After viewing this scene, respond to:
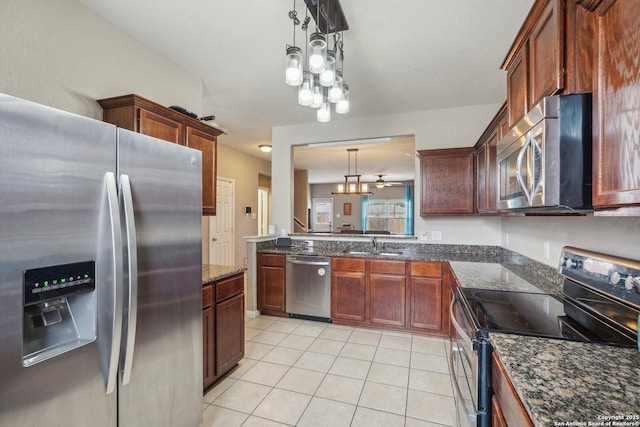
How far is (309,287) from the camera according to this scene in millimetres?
3576

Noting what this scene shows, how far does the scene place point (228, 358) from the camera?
2.31m

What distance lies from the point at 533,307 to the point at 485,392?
62 centimetres

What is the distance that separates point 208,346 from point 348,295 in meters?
1.76

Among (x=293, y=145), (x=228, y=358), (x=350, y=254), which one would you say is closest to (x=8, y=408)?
(x=228, y=358)

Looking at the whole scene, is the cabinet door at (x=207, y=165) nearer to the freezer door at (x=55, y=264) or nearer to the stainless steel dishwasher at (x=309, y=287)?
the freezer door at (x=55, y=264)

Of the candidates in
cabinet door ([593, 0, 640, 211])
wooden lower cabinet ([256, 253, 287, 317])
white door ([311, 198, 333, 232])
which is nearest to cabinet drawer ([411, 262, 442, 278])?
wooden lower cabinet ([256, 253, 287, 317])

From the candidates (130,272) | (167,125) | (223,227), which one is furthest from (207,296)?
(223,227)

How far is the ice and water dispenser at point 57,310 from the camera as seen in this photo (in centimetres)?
95

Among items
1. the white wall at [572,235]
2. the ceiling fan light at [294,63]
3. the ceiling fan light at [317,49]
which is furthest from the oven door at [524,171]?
the ceiling fan light at [294,63]

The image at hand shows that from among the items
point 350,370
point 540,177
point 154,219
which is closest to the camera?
point 540,177

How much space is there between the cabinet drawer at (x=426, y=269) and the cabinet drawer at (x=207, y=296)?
6.98 feet

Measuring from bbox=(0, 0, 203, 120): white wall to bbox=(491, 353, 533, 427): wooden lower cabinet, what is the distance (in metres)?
2.60

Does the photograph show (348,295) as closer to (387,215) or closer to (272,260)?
(272,260)

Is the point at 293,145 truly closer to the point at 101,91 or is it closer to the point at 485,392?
the point at 101,91
